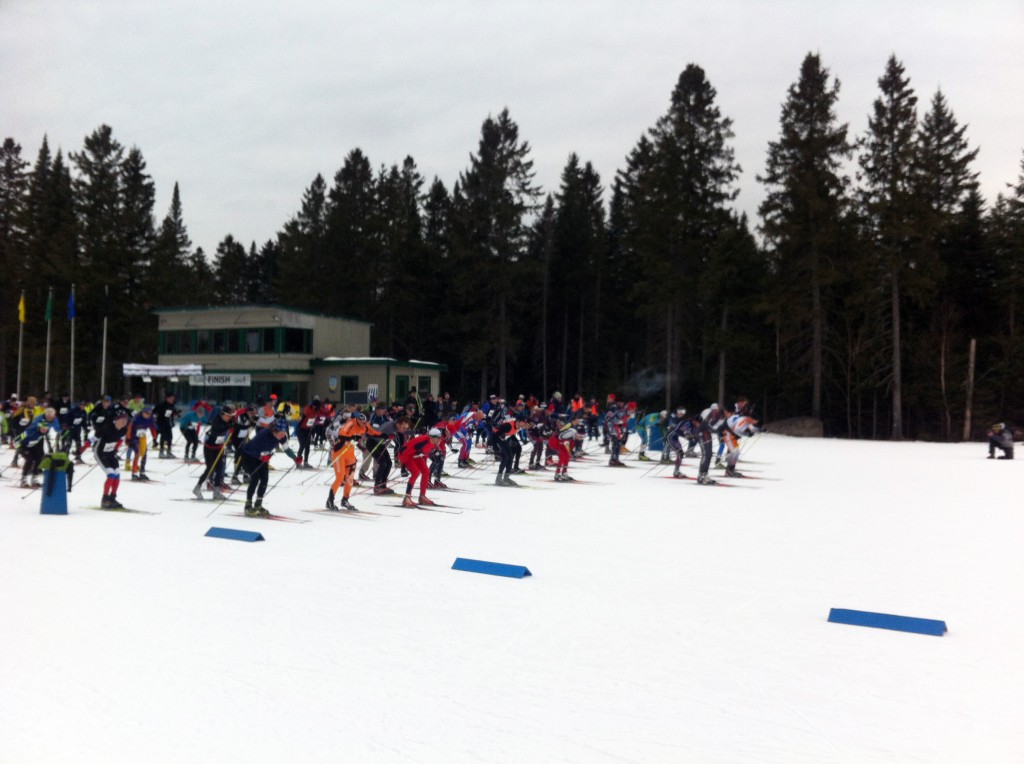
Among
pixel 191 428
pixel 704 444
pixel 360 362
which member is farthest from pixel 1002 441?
pixel 360 362

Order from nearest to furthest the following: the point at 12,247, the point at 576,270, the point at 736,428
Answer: the point at 736,428, the point at 12,247, the point at 576,270

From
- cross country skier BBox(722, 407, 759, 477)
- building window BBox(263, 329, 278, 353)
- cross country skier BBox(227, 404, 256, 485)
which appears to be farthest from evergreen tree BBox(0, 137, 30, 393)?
cross country skier BBox(722, 407, 759, 477)

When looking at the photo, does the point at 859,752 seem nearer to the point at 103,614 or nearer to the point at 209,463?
the point at 103,614

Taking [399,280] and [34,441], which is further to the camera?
[399,280]

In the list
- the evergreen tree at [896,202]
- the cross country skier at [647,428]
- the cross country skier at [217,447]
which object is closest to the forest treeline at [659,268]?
the evergreen tree at [896,202]

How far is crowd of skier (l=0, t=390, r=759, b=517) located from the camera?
40.8ft

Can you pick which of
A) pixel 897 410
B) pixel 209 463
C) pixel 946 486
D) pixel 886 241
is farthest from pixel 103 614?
pixel 886 241

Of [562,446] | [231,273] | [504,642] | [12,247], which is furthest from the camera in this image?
[231,273]

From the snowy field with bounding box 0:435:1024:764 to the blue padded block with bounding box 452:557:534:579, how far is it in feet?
0.55

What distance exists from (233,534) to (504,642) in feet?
17.7

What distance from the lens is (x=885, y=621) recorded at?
6523mm

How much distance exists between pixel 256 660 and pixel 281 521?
21.1ft

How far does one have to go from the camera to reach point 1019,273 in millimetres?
39844

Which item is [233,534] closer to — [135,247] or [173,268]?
[135,247]
